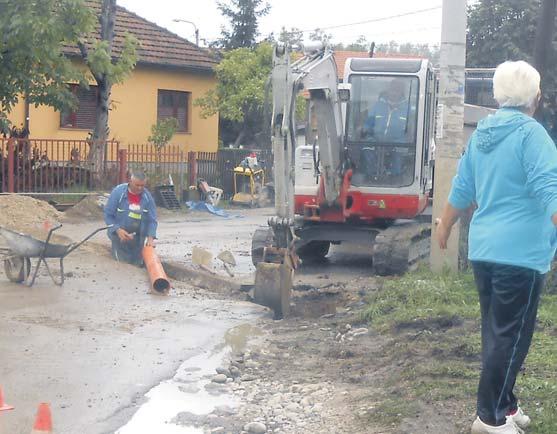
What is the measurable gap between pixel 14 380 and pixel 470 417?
143 inches

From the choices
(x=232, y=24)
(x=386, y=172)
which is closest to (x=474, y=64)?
(x=232, y=24)

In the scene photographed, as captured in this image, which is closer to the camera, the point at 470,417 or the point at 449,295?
the point at 470,417

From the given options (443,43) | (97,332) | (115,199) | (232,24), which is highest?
(232,24)

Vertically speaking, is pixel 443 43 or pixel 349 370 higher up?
pixel 443 43

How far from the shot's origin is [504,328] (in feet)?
17.5

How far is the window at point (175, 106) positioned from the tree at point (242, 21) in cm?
1201

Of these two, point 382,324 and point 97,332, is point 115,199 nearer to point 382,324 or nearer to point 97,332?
point 97,332

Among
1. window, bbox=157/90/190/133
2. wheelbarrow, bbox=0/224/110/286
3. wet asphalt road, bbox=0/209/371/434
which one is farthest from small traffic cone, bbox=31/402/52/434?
window, bbox=157/90/190/133

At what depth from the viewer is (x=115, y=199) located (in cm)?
1323

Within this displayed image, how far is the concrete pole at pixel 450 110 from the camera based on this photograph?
12.3 metres

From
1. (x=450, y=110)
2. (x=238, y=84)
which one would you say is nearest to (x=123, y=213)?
(x=450, y=110)

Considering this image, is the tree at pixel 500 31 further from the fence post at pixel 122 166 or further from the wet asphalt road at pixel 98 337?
the wet asphalt road at pixel 98 337

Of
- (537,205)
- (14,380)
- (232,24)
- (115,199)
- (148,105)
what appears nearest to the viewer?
(537,205)

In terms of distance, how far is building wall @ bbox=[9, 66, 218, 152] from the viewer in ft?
97.7
